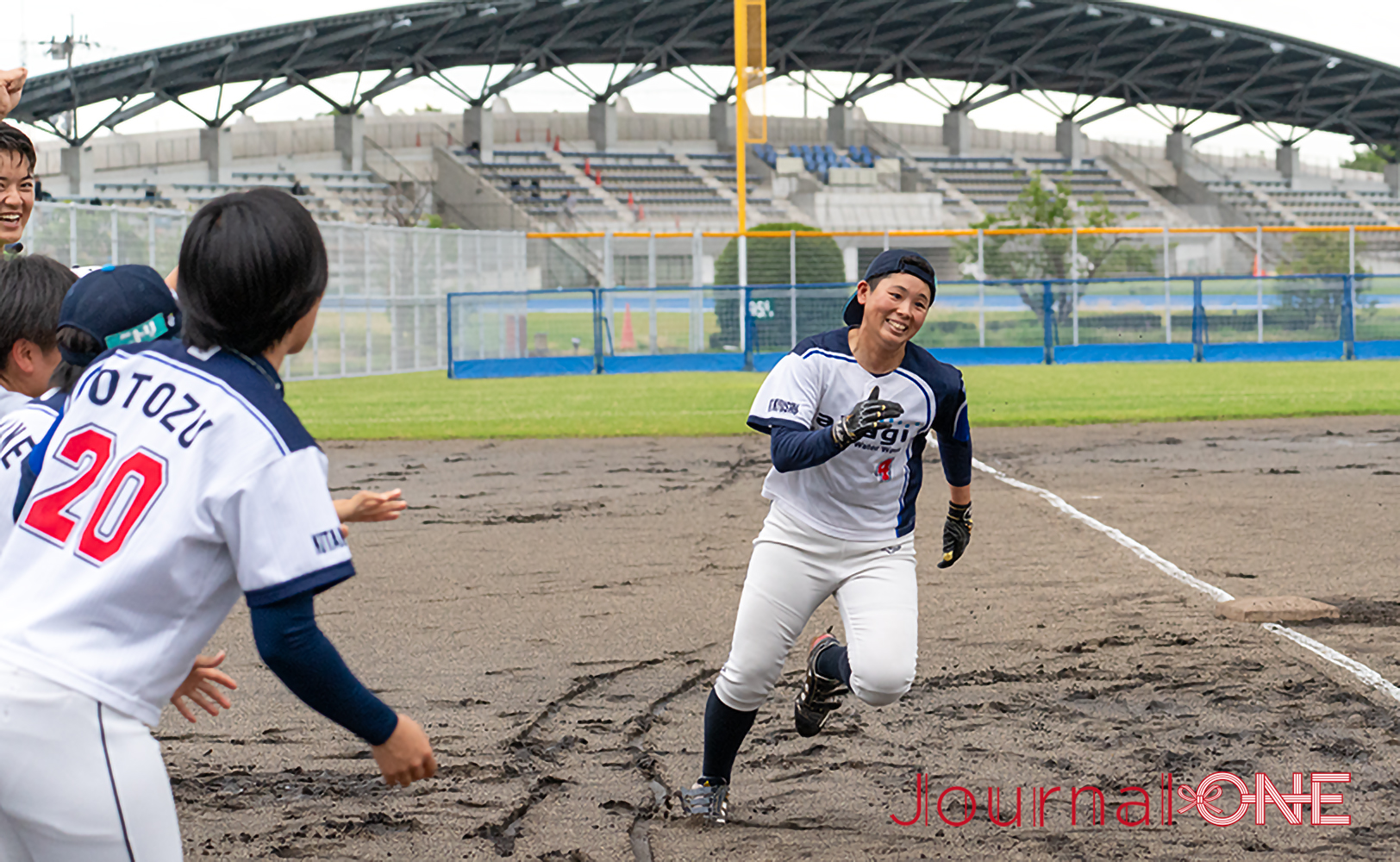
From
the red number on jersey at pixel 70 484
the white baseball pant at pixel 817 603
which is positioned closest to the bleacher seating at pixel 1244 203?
the white baseball pant at pixel 817 603

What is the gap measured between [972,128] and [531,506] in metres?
59.1

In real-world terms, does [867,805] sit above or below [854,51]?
below

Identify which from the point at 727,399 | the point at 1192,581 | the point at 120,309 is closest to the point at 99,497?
the point at 120,309

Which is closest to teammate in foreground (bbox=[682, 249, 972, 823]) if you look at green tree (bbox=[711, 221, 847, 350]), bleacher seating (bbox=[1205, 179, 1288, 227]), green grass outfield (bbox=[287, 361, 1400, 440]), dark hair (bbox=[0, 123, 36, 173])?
dark hair (bbox=[0, 123, 36, 173])

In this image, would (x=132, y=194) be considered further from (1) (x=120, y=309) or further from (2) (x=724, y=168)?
(1) (x=120, y=309)

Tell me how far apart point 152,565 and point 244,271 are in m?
0.47

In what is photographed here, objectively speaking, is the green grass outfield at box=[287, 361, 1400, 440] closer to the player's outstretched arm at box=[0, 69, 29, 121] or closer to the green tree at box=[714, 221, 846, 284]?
the green tree at box=[714, 221, 846, 284]

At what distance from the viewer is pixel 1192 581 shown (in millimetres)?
7676

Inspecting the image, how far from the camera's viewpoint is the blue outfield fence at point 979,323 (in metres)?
27.2

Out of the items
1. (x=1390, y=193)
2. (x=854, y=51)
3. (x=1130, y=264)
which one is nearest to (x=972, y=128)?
(x=854, y=51)

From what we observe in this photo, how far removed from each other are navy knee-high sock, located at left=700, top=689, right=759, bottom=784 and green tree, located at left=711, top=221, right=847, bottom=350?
22.6m

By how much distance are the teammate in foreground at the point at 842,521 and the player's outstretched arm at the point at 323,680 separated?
6.80ft

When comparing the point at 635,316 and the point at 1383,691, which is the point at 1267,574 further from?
the point at 635,316

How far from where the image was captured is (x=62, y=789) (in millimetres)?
2018
